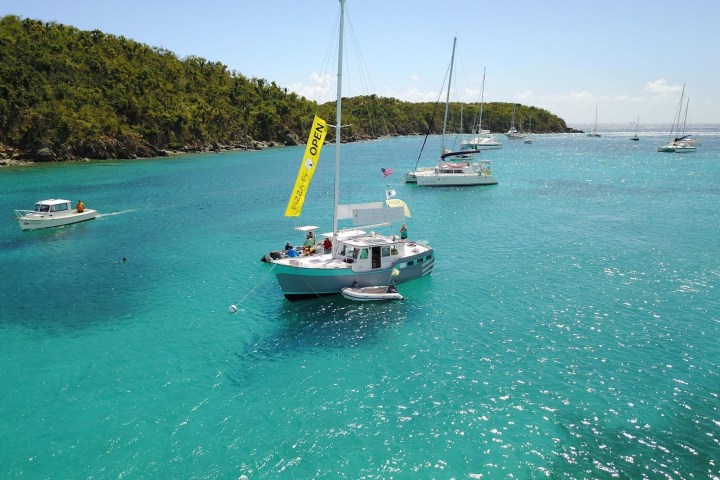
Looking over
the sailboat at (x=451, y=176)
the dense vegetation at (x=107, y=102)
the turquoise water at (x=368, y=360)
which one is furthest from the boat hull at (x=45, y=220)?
the dense vegetation at (x=107, y=102)

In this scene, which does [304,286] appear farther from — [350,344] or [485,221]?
[485,221]

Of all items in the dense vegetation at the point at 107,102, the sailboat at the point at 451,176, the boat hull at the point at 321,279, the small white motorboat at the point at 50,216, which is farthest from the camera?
the dense vegetation at the point at 107,102

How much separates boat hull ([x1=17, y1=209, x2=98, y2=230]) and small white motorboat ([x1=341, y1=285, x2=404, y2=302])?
41.8 m

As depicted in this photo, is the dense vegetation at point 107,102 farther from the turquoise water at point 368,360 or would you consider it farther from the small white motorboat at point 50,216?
the small white motorboat at point 50,216

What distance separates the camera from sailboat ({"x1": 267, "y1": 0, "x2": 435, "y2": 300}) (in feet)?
104

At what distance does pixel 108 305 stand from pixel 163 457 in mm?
17982

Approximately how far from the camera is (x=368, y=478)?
669 inches

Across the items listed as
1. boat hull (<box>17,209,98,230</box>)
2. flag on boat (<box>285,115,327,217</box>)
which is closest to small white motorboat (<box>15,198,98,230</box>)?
boat hull (<box>17,209,98,230</box>)

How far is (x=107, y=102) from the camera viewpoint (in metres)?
135

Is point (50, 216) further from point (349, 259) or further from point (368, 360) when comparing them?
point (368, 360)

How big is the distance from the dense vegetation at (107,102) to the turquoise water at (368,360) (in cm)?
6339

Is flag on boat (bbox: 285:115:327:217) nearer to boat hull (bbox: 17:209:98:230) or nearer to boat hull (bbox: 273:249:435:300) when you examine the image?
boat hull (bbox: 273:249:435:300)

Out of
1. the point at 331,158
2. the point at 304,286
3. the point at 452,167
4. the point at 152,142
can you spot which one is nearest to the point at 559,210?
the point at 452,167

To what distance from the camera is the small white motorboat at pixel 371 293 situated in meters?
31.9
